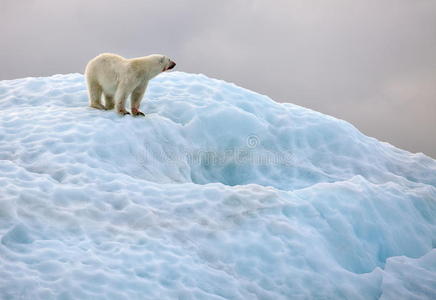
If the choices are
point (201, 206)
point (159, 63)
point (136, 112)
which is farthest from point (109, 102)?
point (201, 206)

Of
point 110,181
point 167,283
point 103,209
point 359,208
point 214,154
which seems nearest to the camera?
point 167,283

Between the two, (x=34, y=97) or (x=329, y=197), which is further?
(x=34, y=97)

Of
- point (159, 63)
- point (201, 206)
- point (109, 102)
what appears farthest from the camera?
point (109, 102)

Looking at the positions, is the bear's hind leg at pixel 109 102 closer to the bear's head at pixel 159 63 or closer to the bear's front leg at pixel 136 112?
the bear's front leg at pixel 136 112

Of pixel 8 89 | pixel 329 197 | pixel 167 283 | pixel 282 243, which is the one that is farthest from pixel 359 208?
pixel 8 89

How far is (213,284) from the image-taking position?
6.66 m

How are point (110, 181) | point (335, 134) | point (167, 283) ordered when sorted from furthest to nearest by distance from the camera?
point (335, 134) < point (110, 181) < point (167, 283)

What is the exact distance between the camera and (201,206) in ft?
26.2

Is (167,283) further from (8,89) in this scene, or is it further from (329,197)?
(8,89)

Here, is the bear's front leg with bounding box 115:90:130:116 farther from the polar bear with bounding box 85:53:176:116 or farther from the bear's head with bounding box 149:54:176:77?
the bear's head with bounding box 149:54:176:77

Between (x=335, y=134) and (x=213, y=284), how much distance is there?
6.63m

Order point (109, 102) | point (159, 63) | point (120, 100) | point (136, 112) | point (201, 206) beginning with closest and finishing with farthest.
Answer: point (201, 206), point (120, 100), point (136, 112), point (159, 63), point (109, 102)

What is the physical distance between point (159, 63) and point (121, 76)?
35.0 inches

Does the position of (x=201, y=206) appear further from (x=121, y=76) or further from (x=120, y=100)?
(x=121, y=76)
